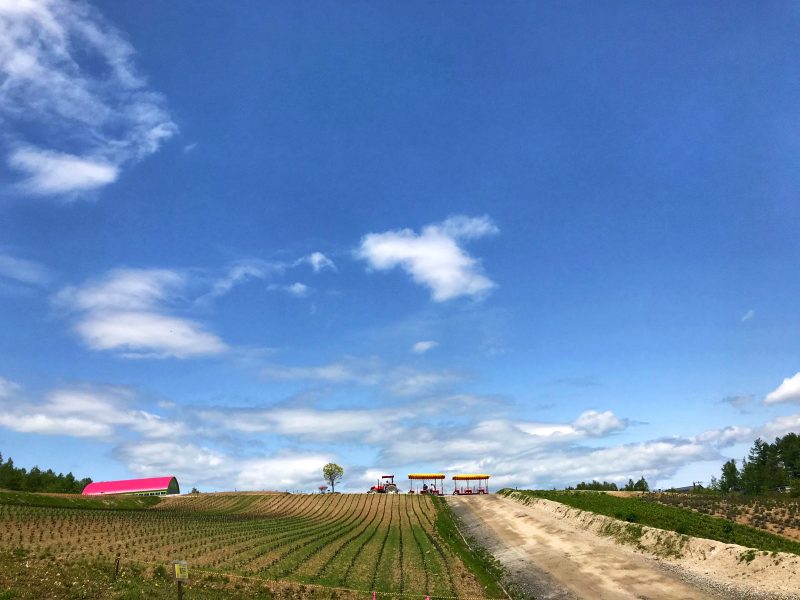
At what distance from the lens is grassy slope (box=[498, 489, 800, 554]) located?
52.9 meters

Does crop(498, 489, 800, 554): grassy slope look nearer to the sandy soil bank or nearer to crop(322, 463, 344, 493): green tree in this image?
the sandy soil bank

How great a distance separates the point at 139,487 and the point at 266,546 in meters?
121

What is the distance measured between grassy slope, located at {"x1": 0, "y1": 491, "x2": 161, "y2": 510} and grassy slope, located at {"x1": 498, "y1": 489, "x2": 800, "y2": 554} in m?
78.7

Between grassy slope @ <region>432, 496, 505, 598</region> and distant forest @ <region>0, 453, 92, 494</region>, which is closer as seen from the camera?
grassy slope @ <region>432, 496, 505, 598</region>

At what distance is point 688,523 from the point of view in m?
61.0

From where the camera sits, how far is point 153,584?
35.4 m

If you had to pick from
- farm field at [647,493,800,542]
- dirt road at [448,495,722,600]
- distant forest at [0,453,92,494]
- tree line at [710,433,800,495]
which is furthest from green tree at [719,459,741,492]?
distant forest at [0,453,92,494]

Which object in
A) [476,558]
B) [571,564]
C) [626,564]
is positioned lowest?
[476,558]

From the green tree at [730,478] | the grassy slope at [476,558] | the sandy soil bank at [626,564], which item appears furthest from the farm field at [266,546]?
the green tree at [730,478]

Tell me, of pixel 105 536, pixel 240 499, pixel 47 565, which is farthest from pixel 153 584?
pixel 240 499

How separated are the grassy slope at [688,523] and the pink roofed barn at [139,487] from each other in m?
118

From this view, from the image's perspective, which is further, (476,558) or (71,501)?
(71,501)

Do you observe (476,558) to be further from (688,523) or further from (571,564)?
(688,523)

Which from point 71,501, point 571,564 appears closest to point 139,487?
point 71,501
